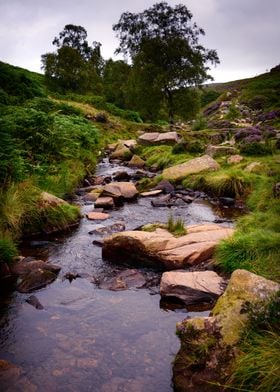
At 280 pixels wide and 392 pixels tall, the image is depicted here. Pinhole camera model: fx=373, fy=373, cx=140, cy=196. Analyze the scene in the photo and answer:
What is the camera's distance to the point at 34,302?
612 cm

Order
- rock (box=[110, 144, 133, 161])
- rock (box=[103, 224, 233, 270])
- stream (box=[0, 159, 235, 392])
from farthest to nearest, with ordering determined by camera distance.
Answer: rock (box=[110, 144, 133, 161]) → rock (box=[103, 224, 233, 270]) → stream (box=[0, 159, 235, 392])

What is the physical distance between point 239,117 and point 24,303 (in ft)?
121

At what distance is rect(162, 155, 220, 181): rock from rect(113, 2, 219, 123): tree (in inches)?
717

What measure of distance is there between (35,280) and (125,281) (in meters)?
1.63

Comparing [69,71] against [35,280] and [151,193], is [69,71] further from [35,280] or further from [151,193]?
[35,280]

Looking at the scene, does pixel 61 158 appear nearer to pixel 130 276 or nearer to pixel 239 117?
pixel 130 276

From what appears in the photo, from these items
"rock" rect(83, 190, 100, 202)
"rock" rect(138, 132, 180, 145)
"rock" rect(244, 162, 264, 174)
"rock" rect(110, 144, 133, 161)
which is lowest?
"rock" rect(83, 190, 100, 202)

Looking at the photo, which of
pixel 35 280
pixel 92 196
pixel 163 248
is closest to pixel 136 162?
pixel 92 196

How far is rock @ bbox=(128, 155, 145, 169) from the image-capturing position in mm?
20647

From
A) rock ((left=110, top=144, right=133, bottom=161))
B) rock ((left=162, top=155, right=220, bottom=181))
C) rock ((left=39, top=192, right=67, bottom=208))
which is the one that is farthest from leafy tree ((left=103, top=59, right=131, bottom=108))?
rock ((left=39, top=192, right=67, bottom=208))

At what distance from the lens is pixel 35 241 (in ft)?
28.9

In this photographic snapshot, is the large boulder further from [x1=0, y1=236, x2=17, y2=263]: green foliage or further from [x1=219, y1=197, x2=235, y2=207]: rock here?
[x1=219, y1=197, x2=235, y2=207]: rock

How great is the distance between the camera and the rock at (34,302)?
19.7 ft

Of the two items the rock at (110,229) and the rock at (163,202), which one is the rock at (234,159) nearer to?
the rock at (163,202)
